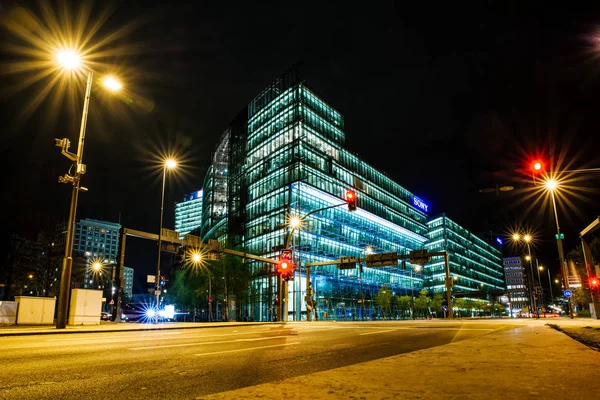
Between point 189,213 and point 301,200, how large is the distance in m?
144

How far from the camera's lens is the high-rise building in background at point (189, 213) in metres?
191

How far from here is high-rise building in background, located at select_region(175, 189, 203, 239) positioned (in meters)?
191

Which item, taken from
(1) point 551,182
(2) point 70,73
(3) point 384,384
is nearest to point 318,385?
(3) point 384,384

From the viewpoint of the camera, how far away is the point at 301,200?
201 ft

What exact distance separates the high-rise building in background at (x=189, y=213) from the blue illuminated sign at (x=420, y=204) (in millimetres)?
114912

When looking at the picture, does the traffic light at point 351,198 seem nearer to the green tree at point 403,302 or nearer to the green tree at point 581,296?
the green tree at point 581,296

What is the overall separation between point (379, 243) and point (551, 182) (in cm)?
5803

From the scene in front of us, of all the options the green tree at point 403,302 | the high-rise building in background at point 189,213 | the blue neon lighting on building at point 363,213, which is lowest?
the green tree at point 403,302

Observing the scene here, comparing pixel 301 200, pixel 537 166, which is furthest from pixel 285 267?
pixel 301 200

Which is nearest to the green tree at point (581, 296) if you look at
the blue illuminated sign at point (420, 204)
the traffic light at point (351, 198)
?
the traffic light at point (351, 198)

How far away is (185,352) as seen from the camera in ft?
27.2

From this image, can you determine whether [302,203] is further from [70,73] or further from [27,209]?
[70,73]

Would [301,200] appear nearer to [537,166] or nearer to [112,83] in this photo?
[112,83]

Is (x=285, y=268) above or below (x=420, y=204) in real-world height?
below
